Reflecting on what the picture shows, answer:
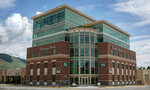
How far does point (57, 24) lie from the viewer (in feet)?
240

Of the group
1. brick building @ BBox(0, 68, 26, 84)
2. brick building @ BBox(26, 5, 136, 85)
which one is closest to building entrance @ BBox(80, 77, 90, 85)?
brick building @ BBox(26, 5, 136, 85)

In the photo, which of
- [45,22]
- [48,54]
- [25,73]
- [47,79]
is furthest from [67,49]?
[25,73]

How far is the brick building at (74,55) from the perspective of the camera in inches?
Answer: 2472

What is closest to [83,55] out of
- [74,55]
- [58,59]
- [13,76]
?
[74,55]

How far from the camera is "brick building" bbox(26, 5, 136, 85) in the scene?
206 feet

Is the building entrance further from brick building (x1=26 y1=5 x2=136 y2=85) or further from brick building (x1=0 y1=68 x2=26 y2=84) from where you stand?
brick building (x1=0 y1=68 x2=26 y2=84)

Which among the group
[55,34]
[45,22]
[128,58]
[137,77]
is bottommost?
[137,77]

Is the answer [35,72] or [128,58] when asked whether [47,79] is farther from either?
[128,58]

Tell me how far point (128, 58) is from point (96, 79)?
24865 millimetres

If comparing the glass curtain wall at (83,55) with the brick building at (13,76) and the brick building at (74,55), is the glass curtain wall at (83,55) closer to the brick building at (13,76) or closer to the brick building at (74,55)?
the brick building at (74,55)

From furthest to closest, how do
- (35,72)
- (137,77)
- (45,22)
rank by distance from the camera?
(137,77), (45,22), (35,72)

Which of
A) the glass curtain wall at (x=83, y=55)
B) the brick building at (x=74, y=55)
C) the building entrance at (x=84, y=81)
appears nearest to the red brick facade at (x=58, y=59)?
the brick building at (x=74, y=55)

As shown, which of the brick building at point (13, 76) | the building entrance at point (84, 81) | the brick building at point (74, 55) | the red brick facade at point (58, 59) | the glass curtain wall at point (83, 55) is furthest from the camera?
the brick building at point (13, 76)

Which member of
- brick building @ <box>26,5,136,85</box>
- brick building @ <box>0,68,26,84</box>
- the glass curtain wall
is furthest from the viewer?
brick building @ <box>0,68,26,84</box>
